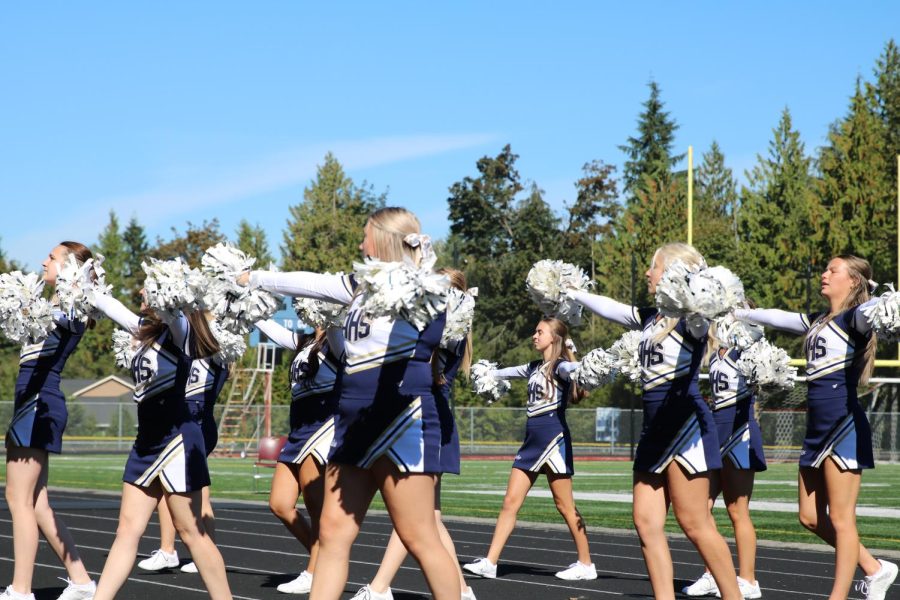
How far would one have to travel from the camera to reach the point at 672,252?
5828 millimetres

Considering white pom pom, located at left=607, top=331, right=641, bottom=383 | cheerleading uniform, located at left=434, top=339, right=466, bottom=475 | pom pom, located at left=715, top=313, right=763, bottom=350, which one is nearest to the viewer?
cheerleading uniform, located at left=434, top=339, right=466, bottom=475

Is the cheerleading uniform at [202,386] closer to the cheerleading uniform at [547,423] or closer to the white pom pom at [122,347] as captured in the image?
the white pom pom at [122,347]

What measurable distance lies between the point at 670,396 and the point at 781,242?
36162 millimetres

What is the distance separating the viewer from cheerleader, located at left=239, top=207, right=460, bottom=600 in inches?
177

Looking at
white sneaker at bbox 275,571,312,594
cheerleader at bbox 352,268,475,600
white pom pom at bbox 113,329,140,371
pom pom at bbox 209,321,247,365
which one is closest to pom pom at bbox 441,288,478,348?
cheerleader at bbox 352,268,475,600

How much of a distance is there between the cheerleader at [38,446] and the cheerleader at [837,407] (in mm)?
3362

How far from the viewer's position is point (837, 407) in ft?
21.7

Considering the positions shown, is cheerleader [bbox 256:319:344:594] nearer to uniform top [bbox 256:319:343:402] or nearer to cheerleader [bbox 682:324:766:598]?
uniform top [bbox 256:319:343:402]

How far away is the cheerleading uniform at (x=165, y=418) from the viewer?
5.51 m

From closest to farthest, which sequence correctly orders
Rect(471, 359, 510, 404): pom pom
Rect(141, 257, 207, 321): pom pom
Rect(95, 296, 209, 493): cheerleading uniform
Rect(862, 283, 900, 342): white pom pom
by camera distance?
1. Rect(141, 257, 207, 321): pom pom
2. Rect(95, 296, 209, 493): cheerleading uniform
3. Rect(862, 283, 900, 342): white pom pom
4. Rect(471, 359, 510, 404): pom pom

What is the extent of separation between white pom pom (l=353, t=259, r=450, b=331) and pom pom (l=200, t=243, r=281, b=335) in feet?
1.77

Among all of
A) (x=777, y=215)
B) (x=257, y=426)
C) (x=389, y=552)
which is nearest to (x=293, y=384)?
(x=389, y=552)

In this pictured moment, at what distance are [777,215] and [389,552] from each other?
37.2 metres

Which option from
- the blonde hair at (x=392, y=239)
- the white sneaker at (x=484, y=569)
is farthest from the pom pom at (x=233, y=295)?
the white sneaker at (x=484, y=569)
